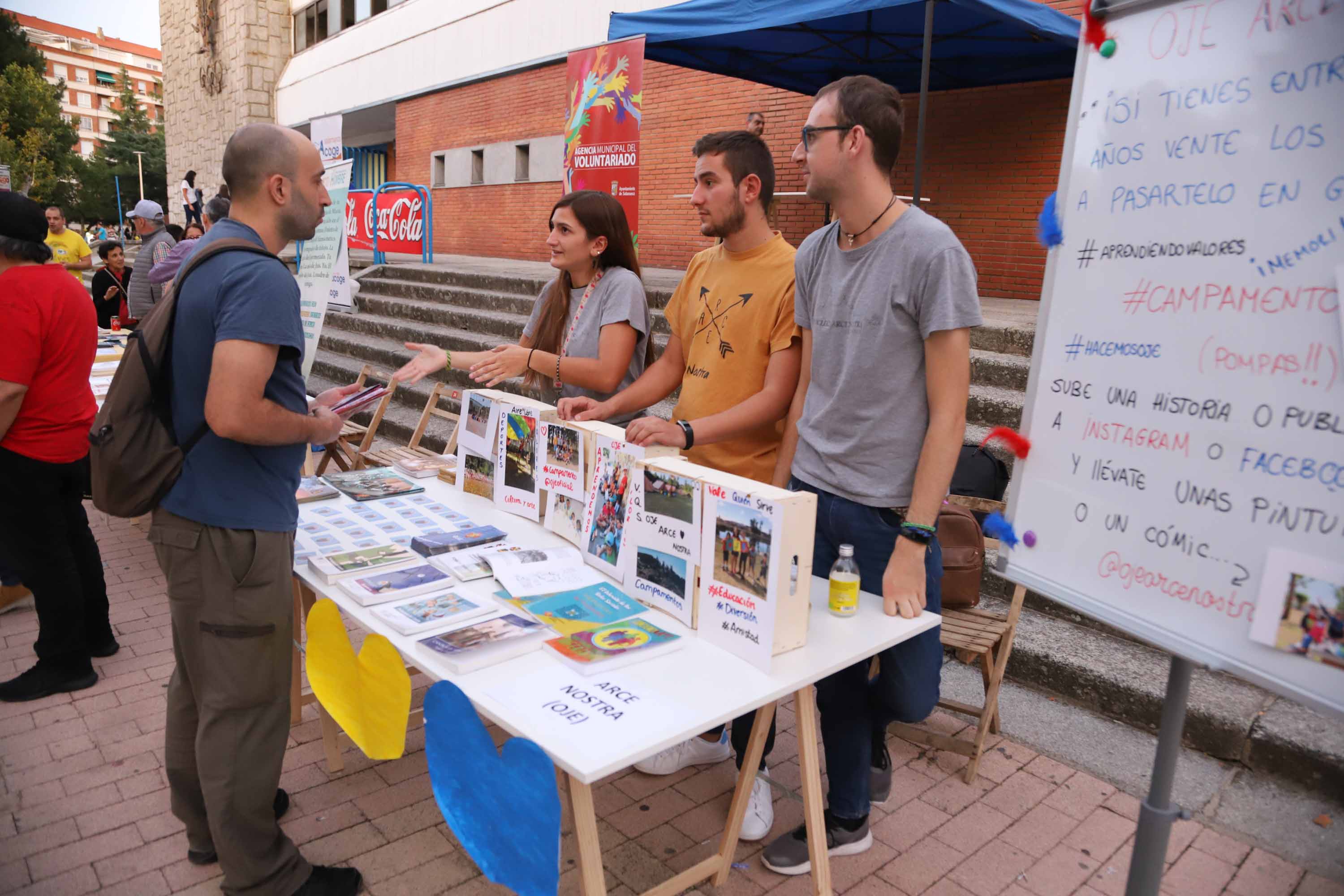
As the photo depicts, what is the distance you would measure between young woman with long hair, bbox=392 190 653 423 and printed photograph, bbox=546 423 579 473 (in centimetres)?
33

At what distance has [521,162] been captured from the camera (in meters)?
14.1

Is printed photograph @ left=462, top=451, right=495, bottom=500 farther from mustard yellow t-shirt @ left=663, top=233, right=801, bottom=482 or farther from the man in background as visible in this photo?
the man in background

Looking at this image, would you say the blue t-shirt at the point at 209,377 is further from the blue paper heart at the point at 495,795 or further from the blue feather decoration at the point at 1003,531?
the blue feather decoration at the point at 1003,531

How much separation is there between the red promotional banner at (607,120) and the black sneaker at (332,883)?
4242mm

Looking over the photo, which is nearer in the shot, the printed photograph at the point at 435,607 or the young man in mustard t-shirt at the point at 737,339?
the printed photograph at the point at 435,607

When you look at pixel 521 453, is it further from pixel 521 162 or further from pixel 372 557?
pixel 521 162

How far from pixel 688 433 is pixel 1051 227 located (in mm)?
1124

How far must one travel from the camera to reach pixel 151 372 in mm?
1851

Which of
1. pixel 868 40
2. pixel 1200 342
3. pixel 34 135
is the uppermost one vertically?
pixel 34 135

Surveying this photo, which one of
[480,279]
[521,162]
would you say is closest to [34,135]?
[521,162]

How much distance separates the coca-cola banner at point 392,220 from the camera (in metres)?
11.0

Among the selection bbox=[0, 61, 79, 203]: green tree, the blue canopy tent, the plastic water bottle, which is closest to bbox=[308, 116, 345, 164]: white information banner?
the blue canopy tent

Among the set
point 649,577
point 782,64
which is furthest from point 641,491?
point 782,64

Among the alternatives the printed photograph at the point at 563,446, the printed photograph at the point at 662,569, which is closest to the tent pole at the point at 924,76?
the printed photograph at the point at 563,446
